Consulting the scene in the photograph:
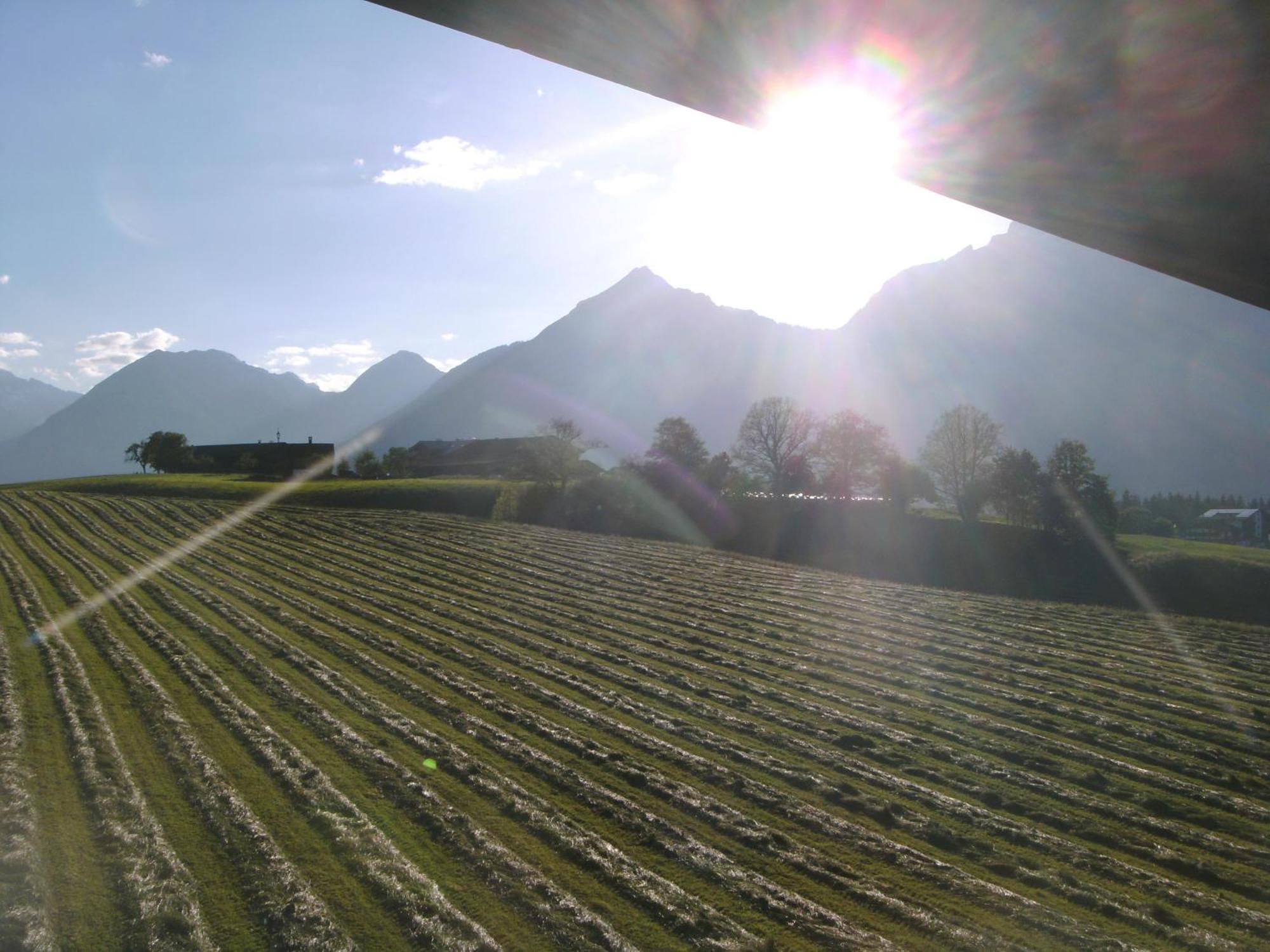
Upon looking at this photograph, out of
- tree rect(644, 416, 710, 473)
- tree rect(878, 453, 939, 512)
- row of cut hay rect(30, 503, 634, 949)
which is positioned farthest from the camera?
tree rect(878, 453, 939, 512)

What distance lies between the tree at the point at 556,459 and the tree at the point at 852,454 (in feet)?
101

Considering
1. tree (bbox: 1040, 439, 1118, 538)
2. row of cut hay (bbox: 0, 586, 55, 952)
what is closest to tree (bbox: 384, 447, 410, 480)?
tree (bbox: 1040, 439, 1118, 538)

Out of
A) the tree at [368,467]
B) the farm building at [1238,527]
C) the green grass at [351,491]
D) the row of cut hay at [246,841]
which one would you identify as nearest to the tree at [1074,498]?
the green grass at [351,491]

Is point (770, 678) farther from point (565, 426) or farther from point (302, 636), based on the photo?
point (565, 426)

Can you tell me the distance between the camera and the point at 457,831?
11094mm

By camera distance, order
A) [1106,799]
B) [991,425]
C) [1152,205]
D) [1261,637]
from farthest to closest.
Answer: [991,425], [1261,637], [1106,799], [1152,205]

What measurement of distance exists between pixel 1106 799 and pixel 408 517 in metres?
50.0

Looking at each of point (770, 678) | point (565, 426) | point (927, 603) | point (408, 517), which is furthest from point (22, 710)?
point (565, 426)

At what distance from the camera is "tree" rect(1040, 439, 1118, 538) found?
5334cm

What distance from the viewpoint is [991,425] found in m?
73.8

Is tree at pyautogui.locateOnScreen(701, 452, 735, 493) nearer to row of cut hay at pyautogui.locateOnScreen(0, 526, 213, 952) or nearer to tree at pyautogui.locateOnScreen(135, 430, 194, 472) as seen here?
row of cut hay at pyautogui.locateOnScreen(0, 526, 213, 952)

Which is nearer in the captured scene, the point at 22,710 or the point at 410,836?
the point at 410,836

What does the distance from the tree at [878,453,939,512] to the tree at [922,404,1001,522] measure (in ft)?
4.13

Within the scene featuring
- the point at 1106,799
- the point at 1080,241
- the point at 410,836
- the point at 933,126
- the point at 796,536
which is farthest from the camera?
the point at 796,536
